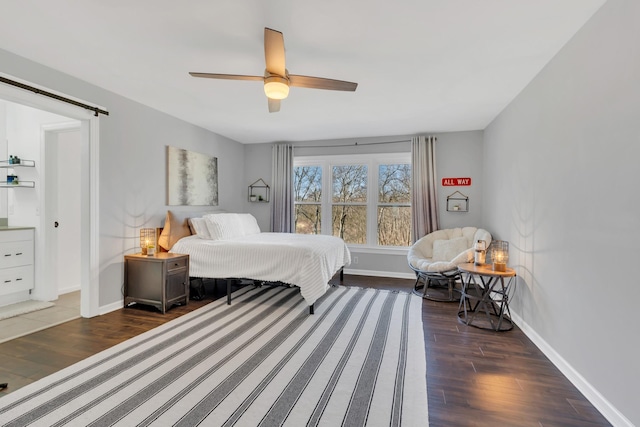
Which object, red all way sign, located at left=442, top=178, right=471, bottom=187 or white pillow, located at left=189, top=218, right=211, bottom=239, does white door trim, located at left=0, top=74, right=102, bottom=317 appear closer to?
white pillow, located at left=189, top=218, right=211, bottom=239

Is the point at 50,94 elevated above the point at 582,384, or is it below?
above

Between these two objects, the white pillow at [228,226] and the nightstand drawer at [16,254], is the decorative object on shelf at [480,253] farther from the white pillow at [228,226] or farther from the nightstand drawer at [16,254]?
the nightstand drawer at [16,254]

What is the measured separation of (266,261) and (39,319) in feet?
7.81

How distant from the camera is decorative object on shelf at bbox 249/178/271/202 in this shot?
19.2 ft

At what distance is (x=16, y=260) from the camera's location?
12.0 feet

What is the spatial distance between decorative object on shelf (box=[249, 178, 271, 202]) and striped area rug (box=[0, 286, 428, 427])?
9.74 ft

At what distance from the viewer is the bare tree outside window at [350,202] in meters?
5.51

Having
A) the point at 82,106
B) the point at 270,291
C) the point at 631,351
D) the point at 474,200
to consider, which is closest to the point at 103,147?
the point at 82,106

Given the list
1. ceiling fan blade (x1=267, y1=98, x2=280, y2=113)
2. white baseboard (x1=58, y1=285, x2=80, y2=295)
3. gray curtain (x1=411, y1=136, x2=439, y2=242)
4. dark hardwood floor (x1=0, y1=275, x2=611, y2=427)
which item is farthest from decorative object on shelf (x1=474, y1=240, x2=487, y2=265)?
white baseboard (x1=58, y1=285, x2=80, y2=295)

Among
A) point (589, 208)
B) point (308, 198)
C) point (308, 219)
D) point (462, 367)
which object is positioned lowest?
point (462, 367)

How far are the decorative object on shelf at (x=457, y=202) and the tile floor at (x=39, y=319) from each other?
5168 millimetres

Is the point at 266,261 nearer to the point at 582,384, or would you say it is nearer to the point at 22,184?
the point at 582,384

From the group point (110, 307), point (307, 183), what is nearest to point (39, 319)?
point (110, 307)

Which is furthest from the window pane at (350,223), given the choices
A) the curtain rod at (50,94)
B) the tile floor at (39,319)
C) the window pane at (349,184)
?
the tile floor at (39,319)
